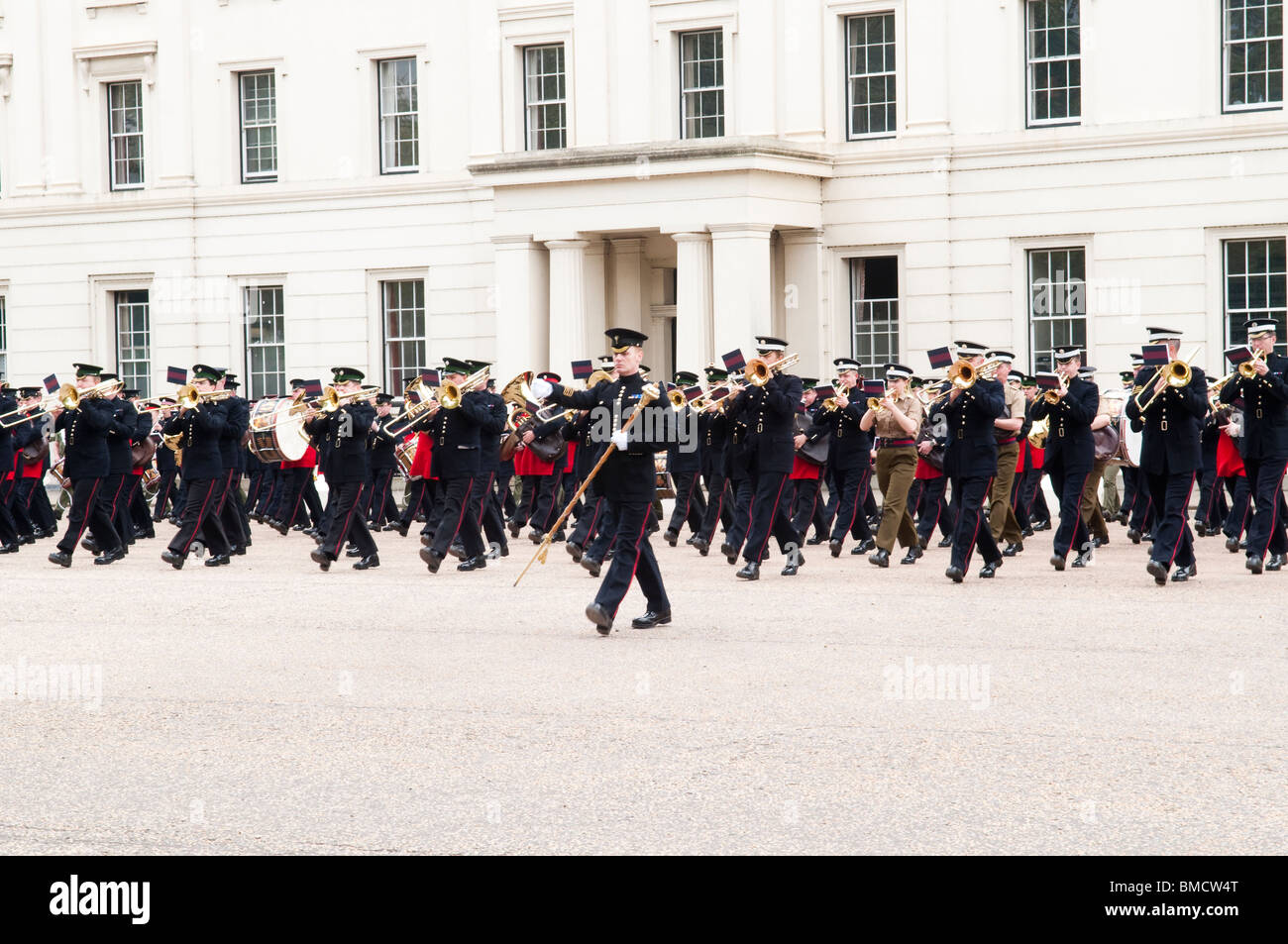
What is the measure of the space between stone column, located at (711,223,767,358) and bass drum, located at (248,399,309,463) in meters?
8.58

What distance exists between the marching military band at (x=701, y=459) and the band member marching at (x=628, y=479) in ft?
0.05

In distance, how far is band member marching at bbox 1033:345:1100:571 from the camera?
614 inches

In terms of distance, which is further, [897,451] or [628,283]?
[628,283]

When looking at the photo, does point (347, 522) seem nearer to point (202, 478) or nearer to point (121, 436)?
point (202, 478)

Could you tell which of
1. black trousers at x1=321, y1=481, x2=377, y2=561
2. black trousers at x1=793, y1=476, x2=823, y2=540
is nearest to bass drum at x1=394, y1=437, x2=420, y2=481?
black trousers at x1=321, y1=481, x2=377, y2=561

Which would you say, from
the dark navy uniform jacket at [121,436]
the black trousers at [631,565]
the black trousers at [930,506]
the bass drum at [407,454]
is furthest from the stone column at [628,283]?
the black trousers at [631,565]

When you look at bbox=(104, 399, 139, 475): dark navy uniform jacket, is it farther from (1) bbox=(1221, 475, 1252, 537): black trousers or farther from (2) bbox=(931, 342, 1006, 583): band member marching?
(1) bbox=(1221, 475, 1252, 537): black trousers

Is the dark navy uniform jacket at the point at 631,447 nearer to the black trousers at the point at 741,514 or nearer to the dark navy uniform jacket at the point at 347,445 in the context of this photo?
the black trousers at the point at 741,514

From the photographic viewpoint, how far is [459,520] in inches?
634

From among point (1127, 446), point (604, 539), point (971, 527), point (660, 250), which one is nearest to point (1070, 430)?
point (971, 527)

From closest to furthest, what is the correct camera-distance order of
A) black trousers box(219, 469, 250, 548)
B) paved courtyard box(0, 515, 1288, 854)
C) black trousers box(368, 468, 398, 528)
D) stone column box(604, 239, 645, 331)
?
paved courtyard box(0, 515, 1288, 854) < black trousers box(219, 469, 250, 548) < black trousers box(368, 468, 398, 528) < stone column box(604, 239, 645, 331)

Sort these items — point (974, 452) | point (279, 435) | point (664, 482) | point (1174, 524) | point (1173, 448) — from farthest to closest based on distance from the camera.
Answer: point (279, 435) → point (664, 482) → point (974, 452) → point (1173, 448) → point (1174, 524)

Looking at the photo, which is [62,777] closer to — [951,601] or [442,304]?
[951,601]

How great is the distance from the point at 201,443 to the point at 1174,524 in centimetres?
878
